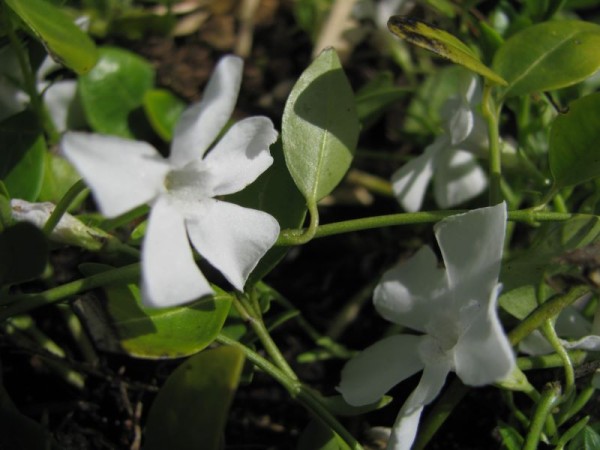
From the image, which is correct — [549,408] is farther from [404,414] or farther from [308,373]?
[308,373]

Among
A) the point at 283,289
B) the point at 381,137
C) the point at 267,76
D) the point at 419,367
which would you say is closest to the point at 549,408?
the point at 419,367

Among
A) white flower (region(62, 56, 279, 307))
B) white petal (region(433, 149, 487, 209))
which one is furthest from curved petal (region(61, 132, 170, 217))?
white petal (region(433, 149, 487, 209))

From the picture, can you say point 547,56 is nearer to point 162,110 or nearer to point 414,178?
point 414,178

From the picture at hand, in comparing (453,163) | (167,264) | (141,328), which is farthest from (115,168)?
(453,163)

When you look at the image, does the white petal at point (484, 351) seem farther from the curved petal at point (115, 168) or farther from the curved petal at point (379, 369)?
the curved petal at point (115, 168)

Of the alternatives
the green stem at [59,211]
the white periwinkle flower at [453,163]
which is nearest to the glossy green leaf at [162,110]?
the white periwinkle flower at [453,163]

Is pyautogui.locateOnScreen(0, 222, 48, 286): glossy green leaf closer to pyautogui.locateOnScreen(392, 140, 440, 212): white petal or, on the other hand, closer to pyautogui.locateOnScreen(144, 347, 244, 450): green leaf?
pyautogui.locateOnScreen(144, 347, 244, 450): green leaf
